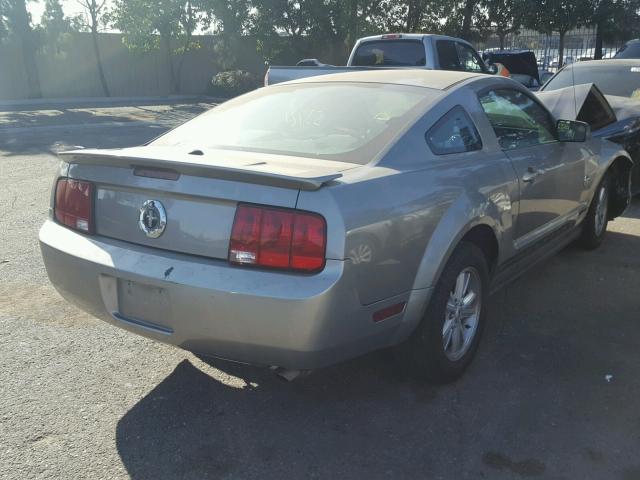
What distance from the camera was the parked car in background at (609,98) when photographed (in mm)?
6688

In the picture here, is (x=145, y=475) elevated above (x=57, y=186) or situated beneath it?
situated beneath

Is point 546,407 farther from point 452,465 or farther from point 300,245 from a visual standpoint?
point 300,245

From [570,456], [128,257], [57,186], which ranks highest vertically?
[57,186]

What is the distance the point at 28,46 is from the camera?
79.2 ft

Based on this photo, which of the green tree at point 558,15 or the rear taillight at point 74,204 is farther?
the green tree at point 558,15

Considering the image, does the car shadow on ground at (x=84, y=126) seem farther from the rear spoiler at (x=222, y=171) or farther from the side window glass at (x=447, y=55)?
the rear spoiler at (x=222, y=171)

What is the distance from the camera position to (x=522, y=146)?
4.20 m


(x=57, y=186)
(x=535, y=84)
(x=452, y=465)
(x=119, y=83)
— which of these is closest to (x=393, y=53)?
(x=535, y=84)

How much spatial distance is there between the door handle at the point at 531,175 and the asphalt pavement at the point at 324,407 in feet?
3.20

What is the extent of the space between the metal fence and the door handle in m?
24.8

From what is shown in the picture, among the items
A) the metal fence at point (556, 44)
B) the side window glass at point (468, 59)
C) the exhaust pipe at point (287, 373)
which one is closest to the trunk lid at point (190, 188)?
the exhaust pipe at point (287, 373)

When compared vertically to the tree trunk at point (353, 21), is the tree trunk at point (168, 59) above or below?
below

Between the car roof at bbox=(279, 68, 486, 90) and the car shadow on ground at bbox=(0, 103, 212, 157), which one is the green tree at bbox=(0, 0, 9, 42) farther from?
the car roof at bbox=(279, 68, 486, 90)

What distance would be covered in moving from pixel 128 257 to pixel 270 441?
108 centimetres
